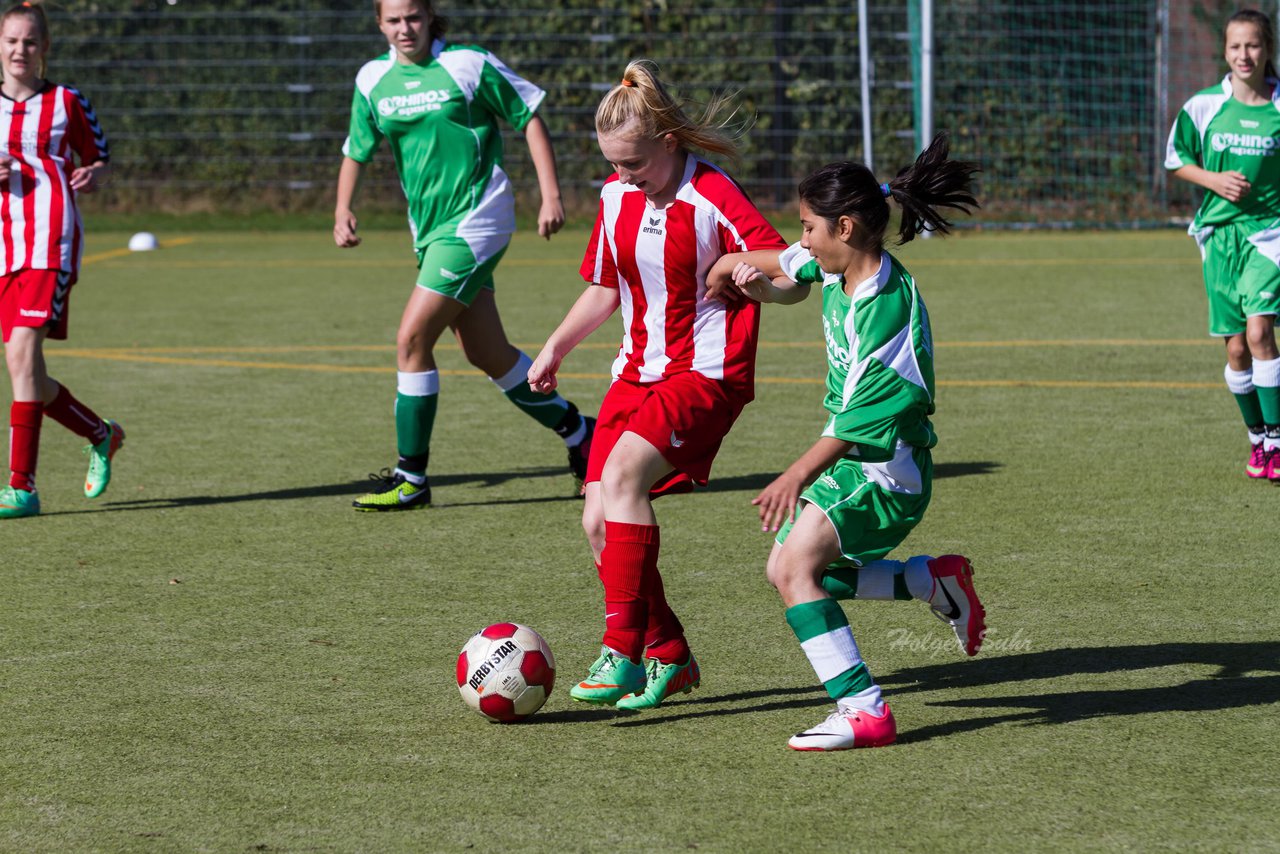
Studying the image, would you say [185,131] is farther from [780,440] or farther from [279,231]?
[780,440]

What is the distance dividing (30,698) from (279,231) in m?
16.7

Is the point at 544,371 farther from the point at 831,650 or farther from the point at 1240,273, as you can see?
the point at 1240,273

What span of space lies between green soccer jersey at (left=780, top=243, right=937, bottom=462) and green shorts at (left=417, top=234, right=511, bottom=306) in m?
3.20

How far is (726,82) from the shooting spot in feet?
66.7

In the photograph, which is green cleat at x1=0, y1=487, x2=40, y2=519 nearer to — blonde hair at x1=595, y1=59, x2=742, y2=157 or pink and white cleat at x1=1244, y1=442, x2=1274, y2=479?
blonde hair at x1=595, y1=59, x2=742, y2=157

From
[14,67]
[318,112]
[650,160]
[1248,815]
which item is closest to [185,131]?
[318,112]

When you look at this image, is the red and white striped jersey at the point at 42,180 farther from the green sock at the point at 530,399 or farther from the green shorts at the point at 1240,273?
the green shorts at the point at 1240,273

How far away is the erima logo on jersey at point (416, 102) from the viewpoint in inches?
281

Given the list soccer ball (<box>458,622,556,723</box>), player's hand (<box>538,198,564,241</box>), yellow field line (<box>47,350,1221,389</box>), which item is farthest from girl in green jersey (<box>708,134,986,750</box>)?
yellow field line (<box>47,350,1221,389</box>)

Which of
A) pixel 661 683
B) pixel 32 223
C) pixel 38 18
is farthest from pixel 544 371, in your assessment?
pixel 38 18

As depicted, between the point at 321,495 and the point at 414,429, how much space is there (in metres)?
0.53

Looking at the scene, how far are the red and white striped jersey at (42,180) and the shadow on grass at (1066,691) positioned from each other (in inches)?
155

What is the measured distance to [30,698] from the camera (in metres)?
4.55

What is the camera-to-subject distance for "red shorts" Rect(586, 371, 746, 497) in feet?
14.7
